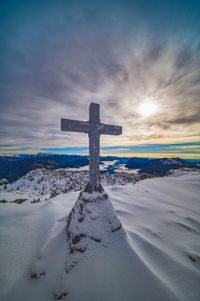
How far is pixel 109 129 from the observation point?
3.94m

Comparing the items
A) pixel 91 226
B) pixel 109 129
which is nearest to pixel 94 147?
pixel 109 129

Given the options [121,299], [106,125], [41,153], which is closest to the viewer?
[121,299]

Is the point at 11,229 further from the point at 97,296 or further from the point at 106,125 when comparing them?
the point at 106,125

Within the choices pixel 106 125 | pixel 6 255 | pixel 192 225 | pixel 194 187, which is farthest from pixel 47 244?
pixel 194 187

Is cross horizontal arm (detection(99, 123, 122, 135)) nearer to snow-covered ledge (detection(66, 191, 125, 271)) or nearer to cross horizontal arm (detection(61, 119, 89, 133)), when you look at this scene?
cross horizontal arm (detection(61, 119, 89, 133))

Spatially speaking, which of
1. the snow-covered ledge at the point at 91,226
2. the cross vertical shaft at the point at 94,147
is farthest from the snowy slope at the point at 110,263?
the cross vertical shaft at the point at 94,147

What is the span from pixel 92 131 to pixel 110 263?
325 centimetres

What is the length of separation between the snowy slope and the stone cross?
1.60 meters

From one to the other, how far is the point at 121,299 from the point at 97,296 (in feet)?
1.29

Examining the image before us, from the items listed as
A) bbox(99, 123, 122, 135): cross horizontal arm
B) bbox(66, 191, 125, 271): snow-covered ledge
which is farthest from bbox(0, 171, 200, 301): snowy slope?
bbox(99, 123, 122, 135): cross horizontal arm

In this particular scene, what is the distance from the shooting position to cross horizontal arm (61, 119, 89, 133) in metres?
3.34

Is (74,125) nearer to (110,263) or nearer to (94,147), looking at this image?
(94,147)

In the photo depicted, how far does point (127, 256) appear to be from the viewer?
90.8 inches

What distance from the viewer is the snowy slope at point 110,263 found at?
6.04 feet
